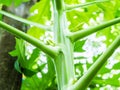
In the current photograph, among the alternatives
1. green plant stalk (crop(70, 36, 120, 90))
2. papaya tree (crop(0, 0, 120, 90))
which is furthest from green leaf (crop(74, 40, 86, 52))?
green plant stalk (crop(70, 36, 120, 90))

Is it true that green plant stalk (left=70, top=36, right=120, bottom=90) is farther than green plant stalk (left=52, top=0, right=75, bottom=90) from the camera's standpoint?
No

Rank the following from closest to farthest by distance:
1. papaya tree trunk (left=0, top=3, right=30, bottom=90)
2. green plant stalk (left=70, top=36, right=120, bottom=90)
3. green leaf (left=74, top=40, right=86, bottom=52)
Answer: green plant stalk (left=70, top=36, right=120, bottom=90) → green leaf (left=74, top=40, right=86, bottom=52) → papaya tree trunk (left=0, top=3, right=30, bottom=90)

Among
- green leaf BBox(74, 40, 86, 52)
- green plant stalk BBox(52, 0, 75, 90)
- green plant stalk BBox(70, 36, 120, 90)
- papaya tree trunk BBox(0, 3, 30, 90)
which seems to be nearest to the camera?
green plant stalk BBox(70, 36, 120, 90)

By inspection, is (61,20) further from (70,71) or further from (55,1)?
(70,71)

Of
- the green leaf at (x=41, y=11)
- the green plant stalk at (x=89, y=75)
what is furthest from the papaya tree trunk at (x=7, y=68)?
the green plant stalk at (x=89, y=75)

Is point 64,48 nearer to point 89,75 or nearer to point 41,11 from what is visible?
point 89,75

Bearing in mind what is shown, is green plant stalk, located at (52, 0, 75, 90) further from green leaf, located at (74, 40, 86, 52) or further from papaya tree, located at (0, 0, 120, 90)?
green leaf, located at (74, 40, 86, 52)

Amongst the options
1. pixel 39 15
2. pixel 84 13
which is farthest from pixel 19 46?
pixel 84 13

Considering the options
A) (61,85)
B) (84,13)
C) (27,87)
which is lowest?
(27,87)
